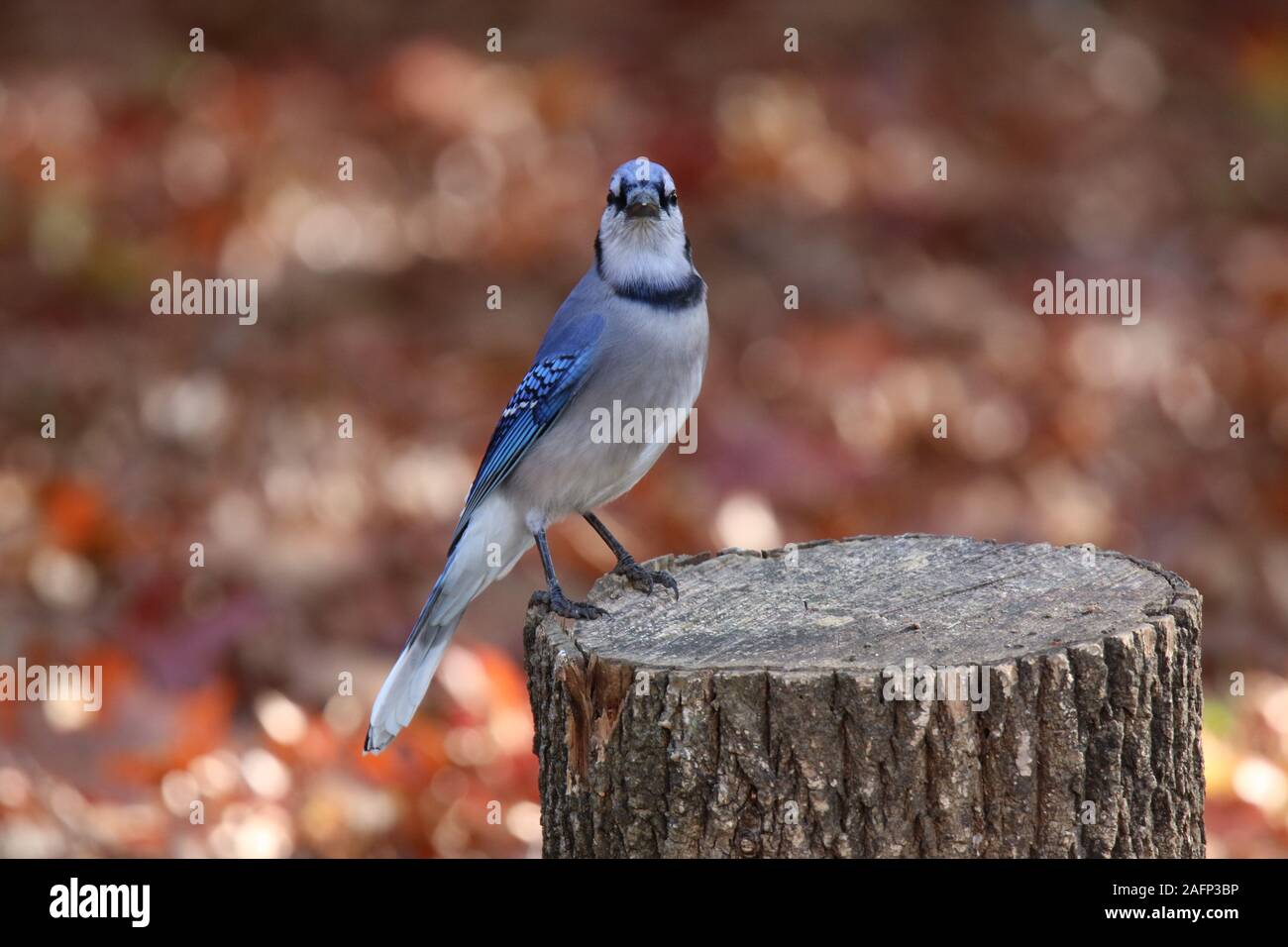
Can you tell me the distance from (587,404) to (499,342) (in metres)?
2.93

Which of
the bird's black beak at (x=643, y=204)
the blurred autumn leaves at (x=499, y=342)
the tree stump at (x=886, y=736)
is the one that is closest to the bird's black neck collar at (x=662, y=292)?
the bird's black beak at (x=643, y=204)

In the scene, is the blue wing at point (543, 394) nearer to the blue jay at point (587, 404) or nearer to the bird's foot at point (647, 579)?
the blue jay at point (587, 404)

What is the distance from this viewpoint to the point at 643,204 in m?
3.33

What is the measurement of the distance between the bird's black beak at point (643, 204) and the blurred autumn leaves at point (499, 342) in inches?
52.6

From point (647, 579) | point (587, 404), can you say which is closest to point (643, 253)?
point (587, 404)

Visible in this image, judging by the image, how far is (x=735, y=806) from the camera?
270 centimetres

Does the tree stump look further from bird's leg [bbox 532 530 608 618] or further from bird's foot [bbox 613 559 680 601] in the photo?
bird's foot [bbox 613 559 680 601]

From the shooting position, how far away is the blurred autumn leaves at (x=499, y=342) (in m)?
4.13

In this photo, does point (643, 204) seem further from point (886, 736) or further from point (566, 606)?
point (886, 736)

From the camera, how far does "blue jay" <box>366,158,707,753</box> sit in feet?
11.7

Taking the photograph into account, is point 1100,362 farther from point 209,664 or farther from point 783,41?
point 209,664

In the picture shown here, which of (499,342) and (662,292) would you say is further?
(499,342)

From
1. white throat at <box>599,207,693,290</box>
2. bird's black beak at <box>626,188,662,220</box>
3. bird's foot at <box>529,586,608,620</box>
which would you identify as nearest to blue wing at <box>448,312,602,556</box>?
white throat at <box>599,207,693,290</box>

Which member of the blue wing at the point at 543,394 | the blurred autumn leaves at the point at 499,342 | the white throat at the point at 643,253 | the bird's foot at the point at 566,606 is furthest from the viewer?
the blurred autumn leaves at the point at 499,342
